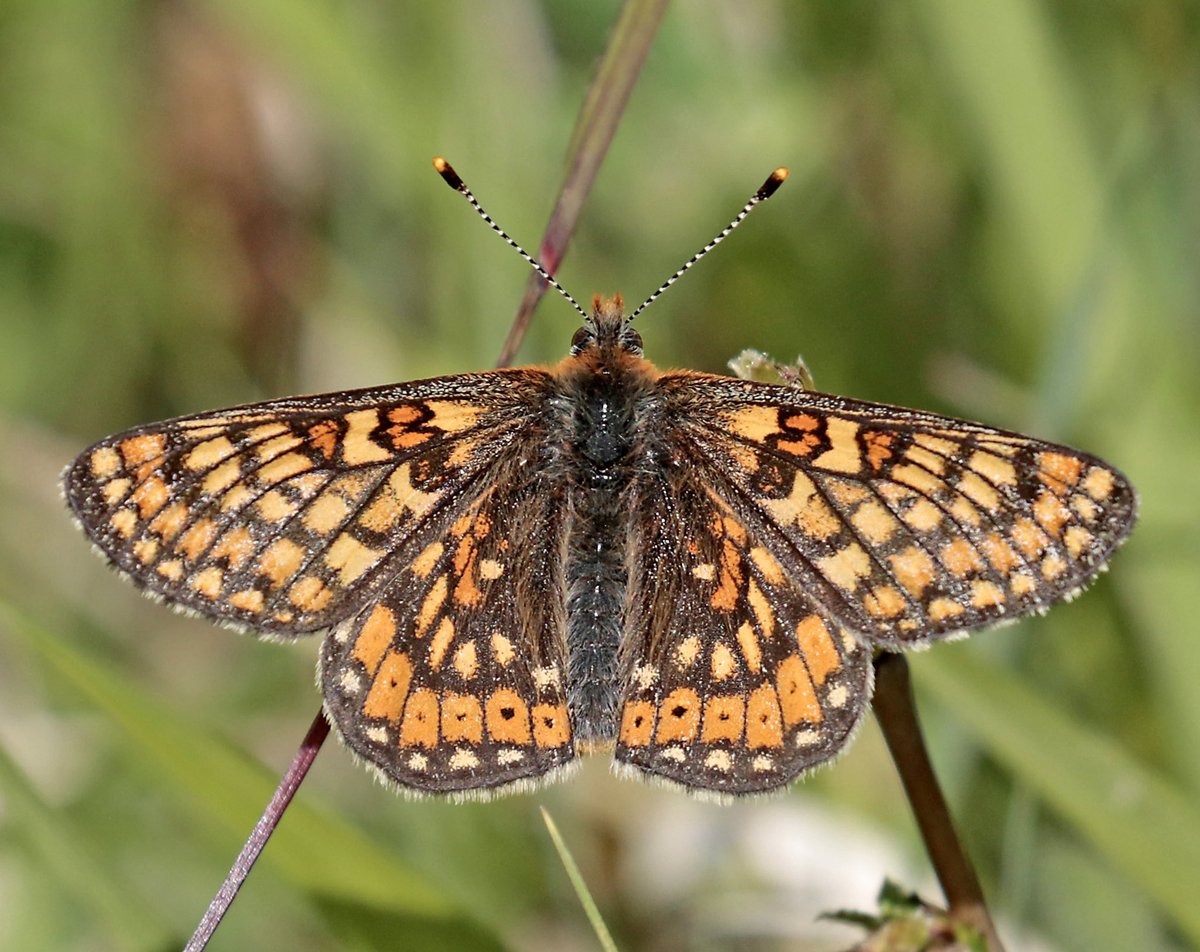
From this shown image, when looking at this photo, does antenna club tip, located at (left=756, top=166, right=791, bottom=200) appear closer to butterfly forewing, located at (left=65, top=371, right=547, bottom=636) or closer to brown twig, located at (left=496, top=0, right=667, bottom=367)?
brown twig, located at (left=496, top=0, right=667, bottom=367)

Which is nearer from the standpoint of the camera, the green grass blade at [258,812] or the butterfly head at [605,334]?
the green grass blade at [258,812]

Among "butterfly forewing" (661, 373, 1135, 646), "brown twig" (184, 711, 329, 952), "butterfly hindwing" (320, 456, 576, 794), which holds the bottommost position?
"brown twig" (184, 711, 329, 952)

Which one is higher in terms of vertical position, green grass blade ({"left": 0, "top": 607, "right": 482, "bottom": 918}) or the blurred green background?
the blurred green background

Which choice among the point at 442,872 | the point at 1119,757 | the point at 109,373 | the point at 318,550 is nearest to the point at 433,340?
the point at 109,373

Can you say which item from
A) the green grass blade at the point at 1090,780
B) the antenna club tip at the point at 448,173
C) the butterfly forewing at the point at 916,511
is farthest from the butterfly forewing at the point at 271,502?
the green grass blade at the point at 1090,780

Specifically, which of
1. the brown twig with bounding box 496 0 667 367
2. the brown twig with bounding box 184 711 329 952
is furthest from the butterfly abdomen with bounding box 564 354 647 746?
the brown twig with bounding box 184 711 329 952

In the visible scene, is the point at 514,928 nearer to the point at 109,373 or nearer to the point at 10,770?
the point at 10,770

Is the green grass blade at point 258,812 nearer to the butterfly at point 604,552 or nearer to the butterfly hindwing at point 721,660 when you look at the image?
the butterfly at point 604,552
